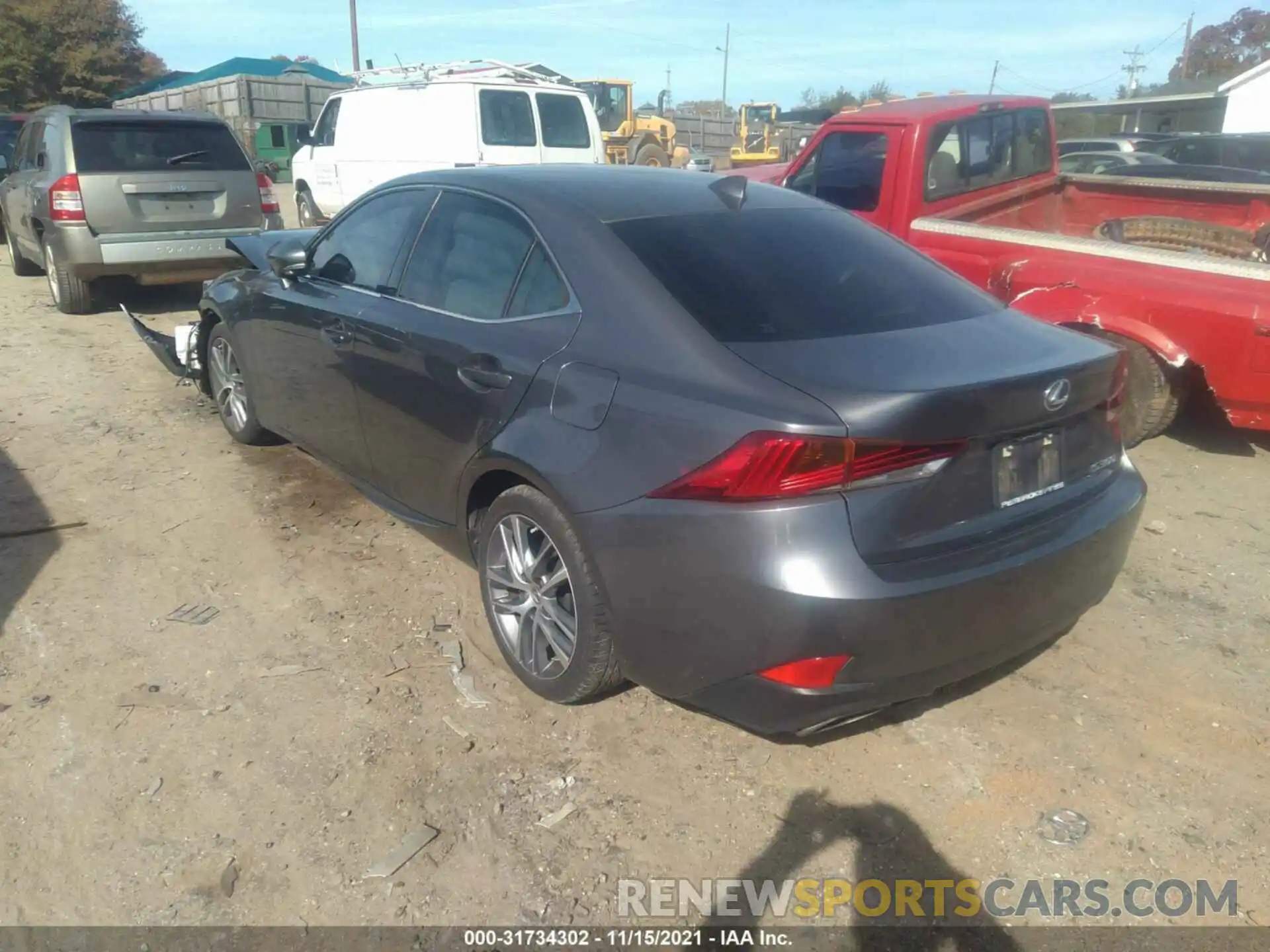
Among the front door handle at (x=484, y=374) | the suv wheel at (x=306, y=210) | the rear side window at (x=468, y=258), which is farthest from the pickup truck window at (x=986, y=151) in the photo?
the suv wheel at (x=306, y=210)

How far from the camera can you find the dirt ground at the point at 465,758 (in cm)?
265

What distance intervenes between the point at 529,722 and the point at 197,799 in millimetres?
1003

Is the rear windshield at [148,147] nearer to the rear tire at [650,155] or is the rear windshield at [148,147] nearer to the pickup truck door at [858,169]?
the pickup truck door at [858,169]

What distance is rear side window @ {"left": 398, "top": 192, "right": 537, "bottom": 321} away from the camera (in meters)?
3.42

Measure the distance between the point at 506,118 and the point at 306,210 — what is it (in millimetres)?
5349

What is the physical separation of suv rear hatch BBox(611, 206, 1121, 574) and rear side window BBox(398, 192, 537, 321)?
455 mm

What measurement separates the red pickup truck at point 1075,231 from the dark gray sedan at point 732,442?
82.8 inches

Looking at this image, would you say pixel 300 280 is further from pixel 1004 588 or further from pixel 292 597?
pixel 1004 588

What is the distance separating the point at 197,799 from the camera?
2.92m

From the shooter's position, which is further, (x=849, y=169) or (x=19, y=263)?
(x=19, y=263)

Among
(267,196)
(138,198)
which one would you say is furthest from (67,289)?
(267,196)

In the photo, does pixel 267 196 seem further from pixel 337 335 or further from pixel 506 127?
pixel 337 335

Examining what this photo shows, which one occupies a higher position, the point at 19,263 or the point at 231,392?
the point at 231,392

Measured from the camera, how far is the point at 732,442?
254 cm
